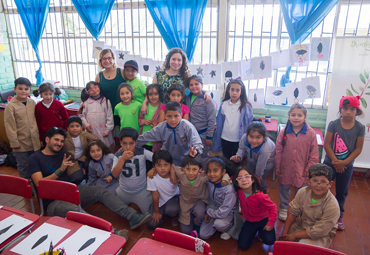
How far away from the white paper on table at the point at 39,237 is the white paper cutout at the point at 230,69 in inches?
118

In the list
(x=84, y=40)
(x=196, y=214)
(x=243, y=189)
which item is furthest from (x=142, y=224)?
(x=84, y=40)

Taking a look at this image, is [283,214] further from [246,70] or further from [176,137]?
[246,70]

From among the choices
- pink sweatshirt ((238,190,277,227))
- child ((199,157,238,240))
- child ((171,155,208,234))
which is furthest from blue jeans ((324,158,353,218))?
child ((171,155,208,234))

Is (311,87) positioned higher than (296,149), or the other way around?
(311,87)

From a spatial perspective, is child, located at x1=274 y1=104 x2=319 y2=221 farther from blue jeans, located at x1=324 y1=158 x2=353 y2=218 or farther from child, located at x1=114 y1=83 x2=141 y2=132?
child, located at x1=114 y1=83 x2=141 y2=132

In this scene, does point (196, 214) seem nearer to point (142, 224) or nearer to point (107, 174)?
point (142, 224)

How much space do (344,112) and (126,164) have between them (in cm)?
218

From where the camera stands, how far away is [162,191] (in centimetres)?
269

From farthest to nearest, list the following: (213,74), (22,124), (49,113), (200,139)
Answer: (213,74) → (49,113) → (22,124) → (200,139)

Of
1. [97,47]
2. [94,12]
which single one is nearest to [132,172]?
[97,47]

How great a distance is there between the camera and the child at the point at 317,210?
6.85 feet

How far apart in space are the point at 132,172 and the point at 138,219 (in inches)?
19.1

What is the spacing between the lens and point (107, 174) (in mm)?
3008

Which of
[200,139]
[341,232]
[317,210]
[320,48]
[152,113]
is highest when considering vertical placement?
[320,48]
